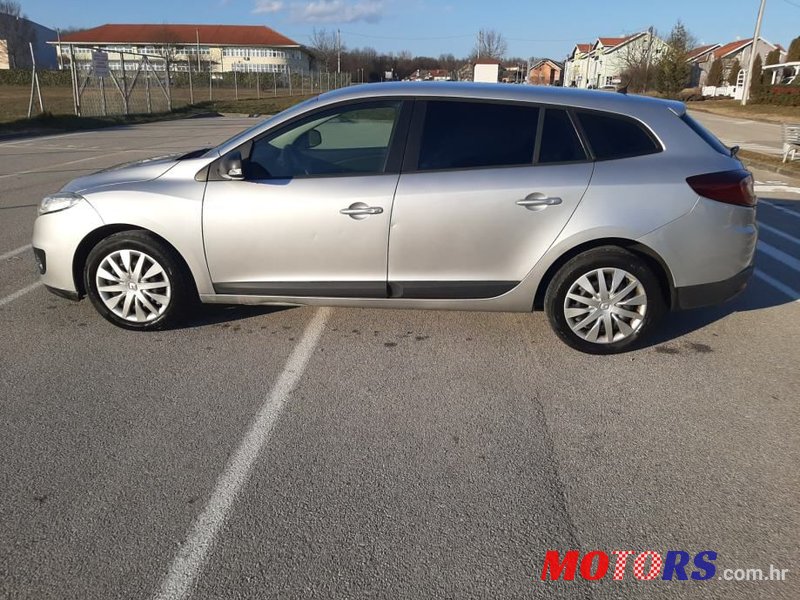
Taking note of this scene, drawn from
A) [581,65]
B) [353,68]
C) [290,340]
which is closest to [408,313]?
[290,340]

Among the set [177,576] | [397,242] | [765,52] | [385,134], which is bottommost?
[177,576]

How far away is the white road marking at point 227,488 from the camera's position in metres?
2.38

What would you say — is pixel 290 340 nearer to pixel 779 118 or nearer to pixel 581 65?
pixel 779 118

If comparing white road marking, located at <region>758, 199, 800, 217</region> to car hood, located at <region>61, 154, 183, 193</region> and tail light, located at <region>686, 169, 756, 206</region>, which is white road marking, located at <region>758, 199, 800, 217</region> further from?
car hood, located at <region>61, 154, 183, 193</region>

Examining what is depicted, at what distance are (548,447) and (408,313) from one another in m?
2.09

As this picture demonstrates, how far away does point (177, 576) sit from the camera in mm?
2387

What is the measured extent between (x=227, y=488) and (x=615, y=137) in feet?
10.4

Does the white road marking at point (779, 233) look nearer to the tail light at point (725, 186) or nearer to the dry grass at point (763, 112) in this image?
the tail light at point (725, 186)

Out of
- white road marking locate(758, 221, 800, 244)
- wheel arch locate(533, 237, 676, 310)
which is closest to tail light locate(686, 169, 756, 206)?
wheel arch locate(533, 237, 676, 310)

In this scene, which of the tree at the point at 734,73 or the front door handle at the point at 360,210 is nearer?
the front door handle at the point at 360,210

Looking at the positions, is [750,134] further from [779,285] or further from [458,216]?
[458,216]

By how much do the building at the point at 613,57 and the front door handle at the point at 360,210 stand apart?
63.5m

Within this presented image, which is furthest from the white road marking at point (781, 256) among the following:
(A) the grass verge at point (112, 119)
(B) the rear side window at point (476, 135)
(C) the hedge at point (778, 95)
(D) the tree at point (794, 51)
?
(D) the tree at point (794, 51)

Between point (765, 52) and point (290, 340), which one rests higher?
point (765, 52)
